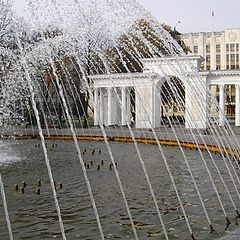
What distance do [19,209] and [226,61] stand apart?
9288 cm

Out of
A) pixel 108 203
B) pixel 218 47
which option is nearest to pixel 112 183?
pixel 108 203

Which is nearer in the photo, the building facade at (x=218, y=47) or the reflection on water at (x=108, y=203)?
the reflection on water at (x=108, y=203)

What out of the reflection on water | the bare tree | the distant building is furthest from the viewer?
the distant building

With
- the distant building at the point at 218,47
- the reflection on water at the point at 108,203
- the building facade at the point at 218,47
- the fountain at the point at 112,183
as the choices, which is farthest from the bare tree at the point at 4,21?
the building facade at the point at 218,47

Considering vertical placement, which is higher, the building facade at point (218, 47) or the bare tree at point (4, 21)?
the bare tree at point (4, 21)

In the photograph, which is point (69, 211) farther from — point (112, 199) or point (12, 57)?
point (12, 57)

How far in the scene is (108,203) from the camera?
11211 mm

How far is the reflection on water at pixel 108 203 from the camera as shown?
8.91 metres

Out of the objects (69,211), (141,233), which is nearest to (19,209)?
(69,211)

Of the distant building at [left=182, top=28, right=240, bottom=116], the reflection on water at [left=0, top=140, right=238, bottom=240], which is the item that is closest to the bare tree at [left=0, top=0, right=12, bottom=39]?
the reflection on water at [left=0, top=140, right=238, bottom=240]

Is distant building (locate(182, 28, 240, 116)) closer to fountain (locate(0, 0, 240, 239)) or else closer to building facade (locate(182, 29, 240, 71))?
building facade (locate(182, 29, 240, 71))

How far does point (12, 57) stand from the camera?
136 feet

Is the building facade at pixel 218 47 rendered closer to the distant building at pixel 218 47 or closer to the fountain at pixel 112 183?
the distant building at pixel 218 47

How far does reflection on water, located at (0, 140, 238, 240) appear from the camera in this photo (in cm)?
891
